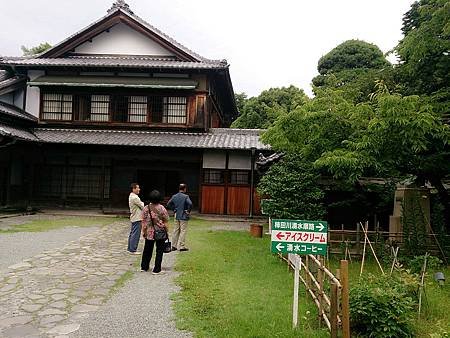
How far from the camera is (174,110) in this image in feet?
72.2

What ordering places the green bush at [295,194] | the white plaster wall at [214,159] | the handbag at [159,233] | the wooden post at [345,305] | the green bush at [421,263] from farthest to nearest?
the white plaster wall at [214,159], the green bush at [295,194], the green bush at [421,263], the handbag at [159,233], the wooden post at [345,305]

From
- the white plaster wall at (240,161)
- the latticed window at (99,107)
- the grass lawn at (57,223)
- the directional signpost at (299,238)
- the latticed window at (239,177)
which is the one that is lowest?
the grass lawn at (57,223)

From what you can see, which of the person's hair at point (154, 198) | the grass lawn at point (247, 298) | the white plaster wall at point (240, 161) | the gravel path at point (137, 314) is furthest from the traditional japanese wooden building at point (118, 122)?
the gravel path at point (137, 314)

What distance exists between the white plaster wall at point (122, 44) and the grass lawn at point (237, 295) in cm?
1460

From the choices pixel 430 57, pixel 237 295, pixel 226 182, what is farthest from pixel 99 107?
pixel 237 295

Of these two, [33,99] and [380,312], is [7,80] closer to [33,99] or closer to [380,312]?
[33,99]

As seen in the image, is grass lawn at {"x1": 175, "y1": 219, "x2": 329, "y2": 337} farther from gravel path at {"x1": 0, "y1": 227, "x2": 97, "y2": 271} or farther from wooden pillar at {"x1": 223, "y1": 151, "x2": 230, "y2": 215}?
wooden pillar at {"x1": 223, "y1": 151, "x2": 230, "y2": 215}

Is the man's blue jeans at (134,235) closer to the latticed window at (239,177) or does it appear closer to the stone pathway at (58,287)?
the stone pathway at (58,287)

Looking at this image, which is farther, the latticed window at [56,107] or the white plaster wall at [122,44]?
the white plaster wall at [122,44]

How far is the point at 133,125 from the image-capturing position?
2189 cm

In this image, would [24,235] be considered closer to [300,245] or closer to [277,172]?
[277,172]

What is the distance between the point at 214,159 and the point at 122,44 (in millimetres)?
8790

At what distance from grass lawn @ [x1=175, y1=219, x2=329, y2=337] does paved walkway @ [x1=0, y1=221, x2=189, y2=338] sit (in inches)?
28.2

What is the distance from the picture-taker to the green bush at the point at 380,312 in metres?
5.51
